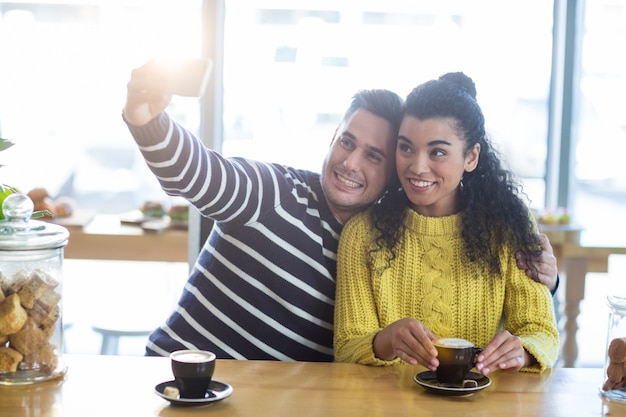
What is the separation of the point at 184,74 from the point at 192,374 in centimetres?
47

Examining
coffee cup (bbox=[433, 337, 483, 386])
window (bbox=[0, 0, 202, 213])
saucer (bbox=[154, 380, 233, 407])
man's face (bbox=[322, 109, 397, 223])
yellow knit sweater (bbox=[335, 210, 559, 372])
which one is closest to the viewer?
saucer (bbox=[154, 380, 233, 407])

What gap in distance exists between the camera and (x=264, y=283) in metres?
1.78

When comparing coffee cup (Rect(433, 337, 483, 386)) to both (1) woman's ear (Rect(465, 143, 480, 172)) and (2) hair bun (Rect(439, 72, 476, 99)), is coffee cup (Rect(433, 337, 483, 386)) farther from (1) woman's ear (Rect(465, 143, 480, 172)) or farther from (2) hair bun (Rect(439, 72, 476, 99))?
(2) hair bun (Rect(439, 72, 476, 99))

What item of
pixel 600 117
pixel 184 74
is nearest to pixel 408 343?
pixel 184 74

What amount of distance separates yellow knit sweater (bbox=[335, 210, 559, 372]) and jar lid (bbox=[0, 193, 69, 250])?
0.61 metres

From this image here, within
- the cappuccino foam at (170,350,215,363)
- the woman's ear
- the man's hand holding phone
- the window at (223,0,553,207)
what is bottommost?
the cappuccino foam at (170,350,215,363)

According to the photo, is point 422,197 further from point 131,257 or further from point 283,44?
point 283,44

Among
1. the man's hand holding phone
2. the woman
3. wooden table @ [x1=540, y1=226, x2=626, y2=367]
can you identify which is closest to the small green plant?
the man's hand holding phone

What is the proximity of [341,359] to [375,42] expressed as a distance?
2707 mm

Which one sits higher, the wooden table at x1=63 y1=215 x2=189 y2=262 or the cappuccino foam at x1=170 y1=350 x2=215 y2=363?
the cappuccino foam at x1=170 y1=350 x2=215 y2=363

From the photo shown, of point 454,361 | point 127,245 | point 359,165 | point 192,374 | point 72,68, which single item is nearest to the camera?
point 192,374

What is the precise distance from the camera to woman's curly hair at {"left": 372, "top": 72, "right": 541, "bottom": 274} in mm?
1719

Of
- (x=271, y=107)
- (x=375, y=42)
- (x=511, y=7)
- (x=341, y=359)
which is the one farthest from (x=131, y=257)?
(x=511, y=7)

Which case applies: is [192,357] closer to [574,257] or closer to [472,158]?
[472,158]
